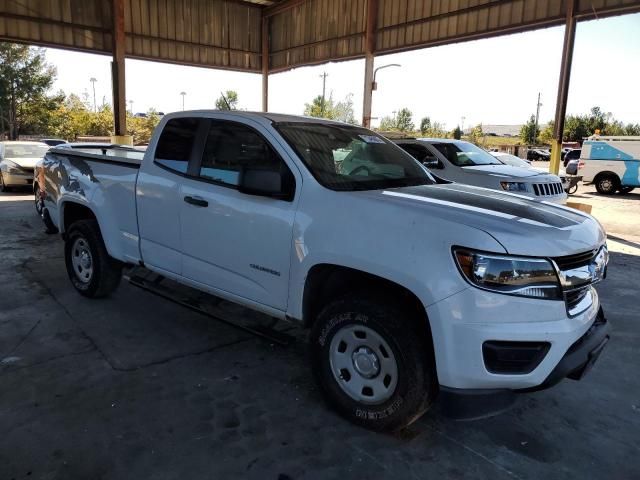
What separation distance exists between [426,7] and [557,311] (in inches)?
573

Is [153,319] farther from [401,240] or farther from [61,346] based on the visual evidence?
[401,240]

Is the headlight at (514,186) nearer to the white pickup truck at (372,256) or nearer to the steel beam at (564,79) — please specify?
the white pickup truck at (372,256)

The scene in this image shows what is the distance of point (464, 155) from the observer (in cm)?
1006

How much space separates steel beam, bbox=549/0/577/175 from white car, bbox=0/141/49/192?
45.8 ft

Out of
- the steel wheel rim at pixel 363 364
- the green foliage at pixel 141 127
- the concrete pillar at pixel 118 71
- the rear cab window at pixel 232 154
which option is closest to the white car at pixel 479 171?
the rear cab window at pixel 232 154

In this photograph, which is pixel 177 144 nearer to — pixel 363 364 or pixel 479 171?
pixel 363 364

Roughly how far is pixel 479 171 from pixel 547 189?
125 cm

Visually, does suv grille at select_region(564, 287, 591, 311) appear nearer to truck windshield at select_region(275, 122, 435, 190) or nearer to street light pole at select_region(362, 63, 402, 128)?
truck windshield at select_region(275, 122, 435, 190)

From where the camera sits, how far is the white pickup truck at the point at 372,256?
2488 millimetres

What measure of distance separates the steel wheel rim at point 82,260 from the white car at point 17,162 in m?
10.4

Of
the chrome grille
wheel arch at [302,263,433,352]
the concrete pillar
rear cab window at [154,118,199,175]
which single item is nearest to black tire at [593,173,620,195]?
the concrete pillar

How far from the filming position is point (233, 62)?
19.9 metres

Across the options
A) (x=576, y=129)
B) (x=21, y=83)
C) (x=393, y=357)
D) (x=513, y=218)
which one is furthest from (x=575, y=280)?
(x=576, y=129)

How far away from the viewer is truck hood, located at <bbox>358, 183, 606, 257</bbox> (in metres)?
2.52
